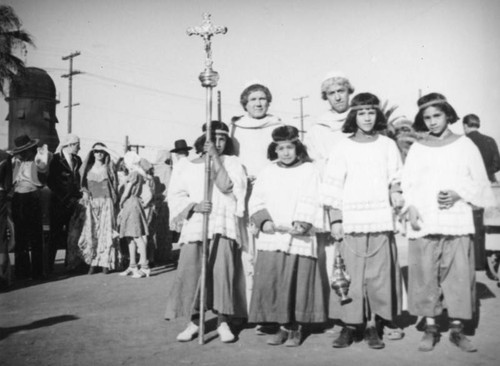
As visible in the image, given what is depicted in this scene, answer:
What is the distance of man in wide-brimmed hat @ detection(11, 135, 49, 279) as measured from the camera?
7.23 meters

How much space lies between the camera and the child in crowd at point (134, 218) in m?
7.71

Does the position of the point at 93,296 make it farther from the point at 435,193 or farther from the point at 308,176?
the point at 435,193

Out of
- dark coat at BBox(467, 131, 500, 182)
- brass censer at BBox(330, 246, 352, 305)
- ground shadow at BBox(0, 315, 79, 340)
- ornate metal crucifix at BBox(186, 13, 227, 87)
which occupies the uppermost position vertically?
ornate metal crucifix at BBox(186, 13, 227, 87)

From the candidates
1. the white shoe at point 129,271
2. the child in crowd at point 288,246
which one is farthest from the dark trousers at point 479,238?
the white shoe at point 129,271

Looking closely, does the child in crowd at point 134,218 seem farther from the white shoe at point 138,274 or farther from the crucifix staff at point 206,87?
the crucifix staff at point 206,87

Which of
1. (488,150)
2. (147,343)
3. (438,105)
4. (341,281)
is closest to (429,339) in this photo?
(341,281)

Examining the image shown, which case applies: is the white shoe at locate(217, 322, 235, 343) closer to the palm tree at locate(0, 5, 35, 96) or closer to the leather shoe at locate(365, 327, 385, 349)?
the leather shoe at locate(365, 327, 385, 349)

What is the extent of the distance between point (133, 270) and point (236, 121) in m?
3.74

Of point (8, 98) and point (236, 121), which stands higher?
point (8, 98)

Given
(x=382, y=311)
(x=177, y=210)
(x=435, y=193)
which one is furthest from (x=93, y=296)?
(x=435, y=193)

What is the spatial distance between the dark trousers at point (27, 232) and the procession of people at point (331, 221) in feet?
12.0

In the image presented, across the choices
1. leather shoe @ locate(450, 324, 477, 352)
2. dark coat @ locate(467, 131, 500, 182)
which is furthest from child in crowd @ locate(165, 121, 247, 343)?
dark coat @ locate(467, 131, 500, 182)

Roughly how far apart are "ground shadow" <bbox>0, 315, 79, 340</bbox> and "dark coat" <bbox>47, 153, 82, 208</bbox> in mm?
3417

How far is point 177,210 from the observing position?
4.57 meters
